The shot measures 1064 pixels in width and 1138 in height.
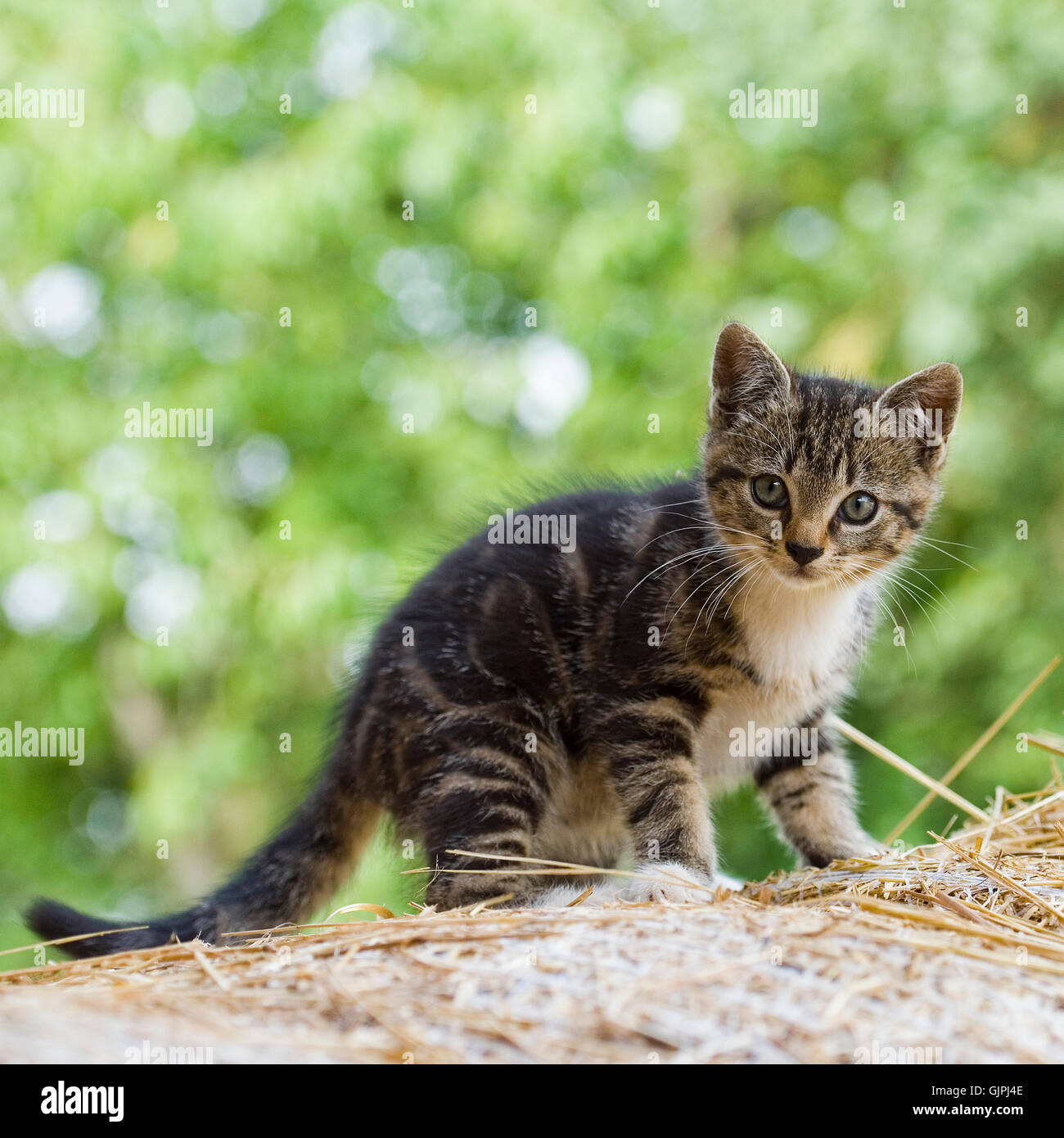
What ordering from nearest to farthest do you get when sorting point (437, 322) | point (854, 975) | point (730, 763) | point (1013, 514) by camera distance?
point (854, 975) < point (730, 763) < point (1013, 514) < point (437, 322)

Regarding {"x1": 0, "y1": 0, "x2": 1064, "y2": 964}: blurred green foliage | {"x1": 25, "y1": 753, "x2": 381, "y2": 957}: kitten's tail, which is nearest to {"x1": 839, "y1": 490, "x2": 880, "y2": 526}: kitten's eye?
{"x1": 25, "y1": 753, "x2": 381, "y2": 957}: kitten's tail

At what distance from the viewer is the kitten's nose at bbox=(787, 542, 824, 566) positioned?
2.84 metres

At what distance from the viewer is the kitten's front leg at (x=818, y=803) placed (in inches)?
123

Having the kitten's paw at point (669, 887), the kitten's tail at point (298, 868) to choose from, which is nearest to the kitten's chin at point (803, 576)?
the kitten's paw at point (669, 887)

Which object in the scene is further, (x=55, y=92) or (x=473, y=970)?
(x=55, y=92)

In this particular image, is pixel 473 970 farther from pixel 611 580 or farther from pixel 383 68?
pixel 383 68

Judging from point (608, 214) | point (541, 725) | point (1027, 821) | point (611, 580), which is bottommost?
point (1027, 821)

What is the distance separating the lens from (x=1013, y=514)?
5.79 meters

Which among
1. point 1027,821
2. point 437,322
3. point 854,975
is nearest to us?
point 854,975

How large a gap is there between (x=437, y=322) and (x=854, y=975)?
5.22 m

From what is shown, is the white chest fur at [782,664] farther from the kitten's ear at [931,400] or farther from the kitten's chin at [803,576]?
the kitten's ear at [931,400]

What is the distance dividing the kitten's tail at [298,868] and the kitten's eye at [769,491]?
125cm

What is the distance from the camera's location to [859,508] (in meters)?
2.97
